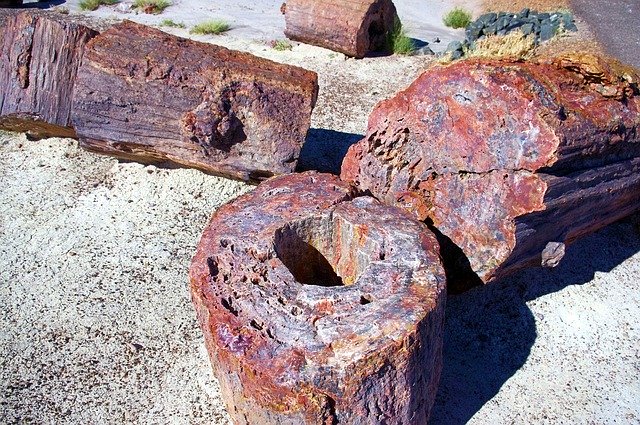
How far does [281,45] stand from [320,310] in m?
4.96

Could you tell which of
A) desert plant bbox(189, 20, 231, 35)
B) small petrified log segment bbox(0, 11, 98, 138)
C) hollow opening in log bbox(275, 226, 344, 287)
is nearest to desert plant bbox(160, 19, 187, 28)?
desert plant bbox(189, 20, 231, 35)

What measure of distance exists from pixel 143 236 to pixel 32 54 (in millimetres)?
1544

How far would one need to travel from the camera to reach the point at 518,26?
768 cm

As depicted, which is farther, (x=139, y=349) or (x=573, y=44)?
(x=573, y=44)

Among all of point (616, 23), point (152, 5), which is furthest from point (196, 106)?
point (616, 23)

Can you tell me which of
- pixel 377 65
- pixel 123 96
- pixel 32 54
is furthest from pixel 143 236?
pixel 377 65

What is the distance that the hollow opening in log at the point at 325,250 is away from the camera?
307 centimetres

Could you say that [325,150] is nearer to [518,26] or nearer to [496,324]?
[496,324]

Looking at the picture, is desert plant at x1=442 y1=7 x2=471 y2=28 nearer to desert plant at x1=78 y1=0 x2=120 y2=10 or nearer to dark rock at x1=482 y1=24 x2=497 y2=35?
dark rock at x1=482 y1=24 x2=497 y2=35

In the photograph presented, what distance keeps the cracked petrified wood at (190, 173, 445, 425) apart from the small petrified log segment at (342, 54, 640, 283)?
37 centimetres

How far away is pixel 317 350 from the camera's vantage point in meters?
2.43

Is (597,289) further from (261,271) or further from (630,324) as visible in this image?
(261,271)

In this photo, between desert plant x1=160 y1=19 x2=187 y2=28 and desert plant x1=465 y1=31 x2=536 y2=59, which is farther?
desert plant x1=160 y1=19 x2=187 y2=28

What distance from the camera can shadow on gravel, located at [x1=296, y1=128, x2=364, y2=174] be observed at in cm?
498
